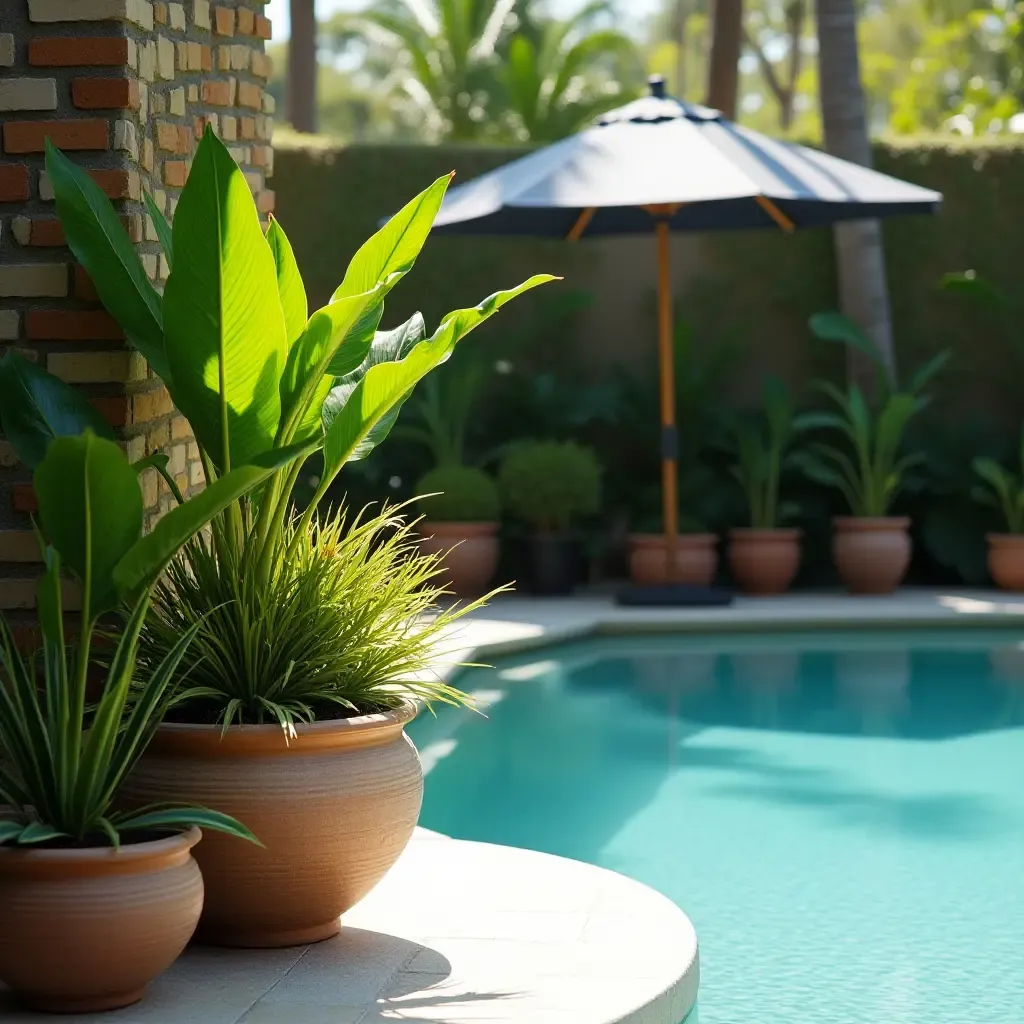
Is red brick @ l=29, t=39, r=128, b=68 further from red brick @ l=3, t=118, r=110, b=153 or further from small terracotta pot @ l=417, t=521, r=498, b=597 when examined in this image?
small terracotta pot @ l=417, t=521, r=498, b=597

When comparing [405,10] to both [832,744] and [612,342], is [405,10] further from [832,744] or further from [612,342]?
[832,744]

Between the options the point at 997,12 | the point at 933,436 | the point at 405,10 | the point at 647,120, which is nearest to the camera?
the point at 647,120

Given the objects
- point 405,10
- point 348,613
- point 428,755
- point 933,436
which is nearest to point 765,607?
point 933,436

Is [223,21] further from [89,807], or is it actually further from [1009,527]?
[1009,527]

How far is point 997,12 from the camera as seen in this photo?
20.6 m

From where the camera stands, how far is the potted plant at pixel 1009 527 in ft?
34.1

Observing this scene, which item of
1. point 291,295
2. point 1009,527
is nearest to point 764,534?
point 1009,527

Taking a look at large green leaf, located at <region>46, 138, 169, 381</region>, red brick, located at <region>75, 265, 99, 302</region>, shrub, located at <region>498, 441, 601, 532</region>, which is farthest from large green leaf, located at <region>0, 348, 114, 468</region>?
shrub, located at <region>498, 441, 601, 532</region>

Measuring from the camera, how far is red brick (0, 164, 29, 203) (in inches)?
148

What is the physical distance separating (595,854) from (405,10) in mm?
38876

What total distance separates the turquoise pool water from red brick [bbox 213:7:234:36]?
2490 millimetres

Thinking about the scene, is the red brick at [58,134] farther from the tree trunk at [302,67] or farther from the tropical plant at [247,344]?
the tree trunk at [302,67]

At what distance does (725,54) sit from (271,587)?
11.6 meters

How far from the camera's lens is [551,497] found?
1013cm
